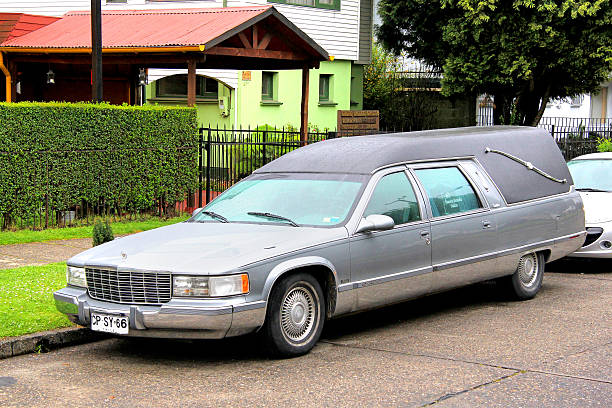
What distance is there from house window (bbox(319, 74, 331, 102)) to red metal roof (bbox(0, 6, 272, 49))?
8.87m

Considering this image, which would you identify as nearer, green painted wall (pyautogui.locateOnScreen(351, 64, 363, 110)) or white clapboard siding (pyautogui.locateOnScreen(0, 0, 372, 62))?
white clapboard siding (pyautogui.locateOnScreen(0, 0, 372, 62))

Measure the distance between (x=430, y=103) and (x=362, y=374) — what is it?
90.8 ft

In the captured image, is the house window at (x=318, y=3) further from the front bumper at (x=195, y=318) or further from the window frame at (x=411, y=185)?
the front bumper at (x=195, y=318)

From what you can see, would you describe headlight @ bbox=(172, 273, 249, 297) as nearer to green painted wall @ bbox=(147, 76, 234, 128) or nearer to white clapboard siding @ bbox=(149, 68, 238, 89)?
white clapboard siding @ bbox=(149, 68, 238, 89)

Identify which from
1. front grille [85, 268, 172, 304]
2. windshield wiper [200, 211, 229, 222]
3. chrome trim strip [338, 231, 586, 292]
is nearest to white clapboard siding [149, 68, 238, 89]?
chrome trim strip [338, 231, 586, 292]

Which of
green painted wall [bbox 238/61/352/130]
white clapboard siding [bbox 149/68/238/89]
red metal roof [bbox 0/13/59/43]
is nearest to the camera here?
red metal roof [bbox 0/13/59/43]

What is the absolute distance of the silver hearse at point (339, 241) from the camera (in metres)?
7.02

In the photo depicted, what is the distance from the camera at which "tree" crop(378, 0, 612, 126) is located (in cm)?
2397

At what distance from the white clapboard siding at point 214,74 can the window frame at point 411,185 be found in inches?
685

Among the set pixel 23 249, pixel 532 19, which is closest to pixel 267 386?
pixel 23 249

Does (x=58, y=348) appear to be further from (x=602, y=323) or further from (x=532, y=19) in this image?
(x=532, y=19)

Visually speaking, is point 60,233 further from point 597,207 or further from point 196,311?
point 196,311

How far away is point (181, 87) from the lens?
26.7m

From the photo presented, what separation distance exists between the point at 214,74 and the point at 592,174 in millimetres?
14023
